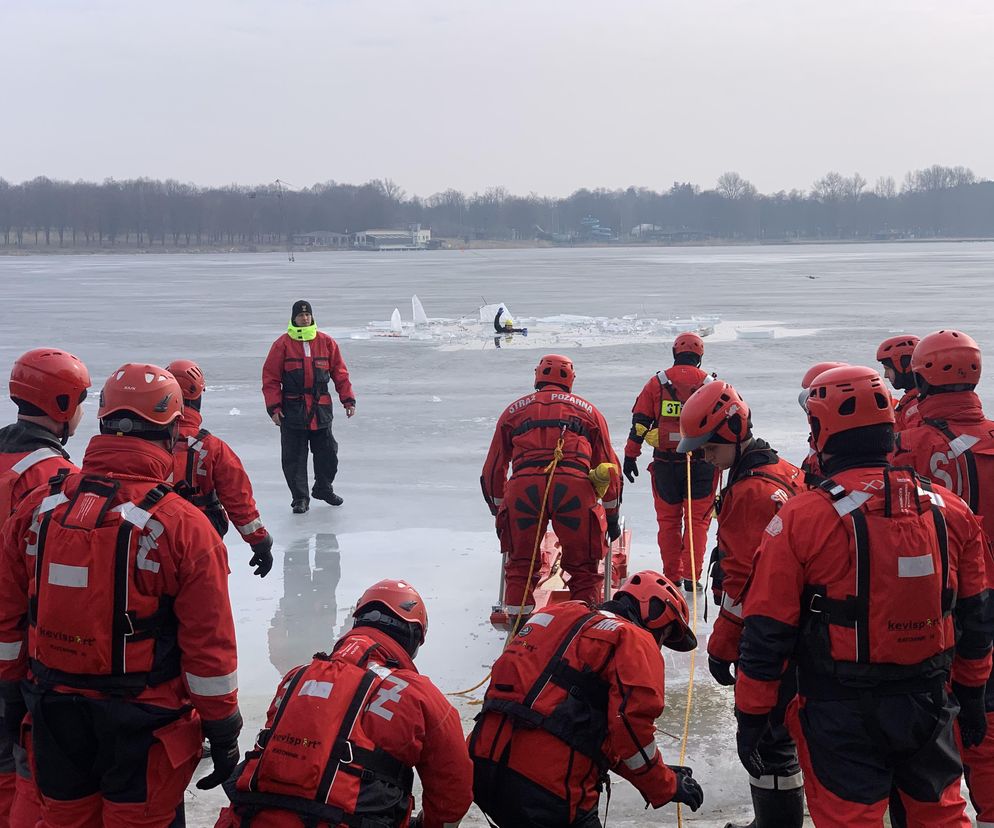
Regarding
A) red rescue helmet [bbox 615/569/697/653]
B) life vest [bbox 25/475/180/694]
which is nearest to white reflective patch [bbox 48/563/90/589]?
life vest [bbox 25/475/180/694]

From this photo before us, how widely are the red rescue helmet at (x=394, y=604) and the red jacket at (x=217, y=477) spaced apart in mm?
2373

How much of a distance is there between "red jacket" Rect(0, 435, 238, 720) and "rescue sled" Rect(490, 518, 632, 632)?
2.49 meters

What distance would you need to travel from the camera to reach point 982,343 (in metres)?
17.8

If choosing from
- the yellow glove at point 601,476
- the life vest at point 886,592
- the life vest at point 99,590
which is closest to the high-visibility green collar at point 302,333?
the yellow glove at point 601,476

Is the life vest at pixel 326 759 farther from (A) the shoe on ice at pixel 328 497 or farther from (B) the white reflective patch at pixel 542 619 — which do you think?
(A) the shoe on ice at pixel 328 497

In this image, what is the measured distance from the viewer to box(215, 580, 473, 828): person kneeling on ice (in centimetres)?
265

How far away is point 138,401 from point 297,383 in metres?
5.41

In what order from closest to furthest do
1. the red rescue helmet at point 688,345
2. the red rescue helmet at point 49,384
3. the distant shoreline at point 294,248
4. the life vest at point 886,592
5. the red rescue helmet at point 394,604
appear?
the life vest at point 886,592 < the red rescue helmet at point 394,604 < the red rescue helmet at point 49,384 < the red rescue helmet at point 688,345 < the distant shoreline at point 294,248

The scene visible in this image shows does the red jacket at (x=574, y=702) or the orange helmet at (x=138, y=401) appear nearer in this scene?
the red jacket at (x=574, y=702)

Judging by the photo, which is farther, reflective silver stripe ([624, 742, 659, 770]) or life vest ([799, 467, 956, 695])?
reflective silver stripe ([624, 742, 659, 770])

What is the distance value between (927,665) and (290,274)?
52.0m

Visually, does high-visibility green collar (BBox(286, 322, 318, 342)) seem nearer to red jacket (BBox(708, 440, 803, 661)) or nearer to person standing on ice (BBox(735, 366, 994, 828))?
red jacket (BBox(708, 440, 803, 661))

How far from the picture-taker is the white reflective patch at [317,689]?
8.99 ft

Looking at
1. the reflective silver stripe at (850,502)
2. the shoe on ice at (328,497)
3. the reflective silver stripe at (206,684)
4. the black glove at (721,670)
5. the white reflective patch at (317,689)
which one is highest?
the reflective silver stripe at (850,502)
